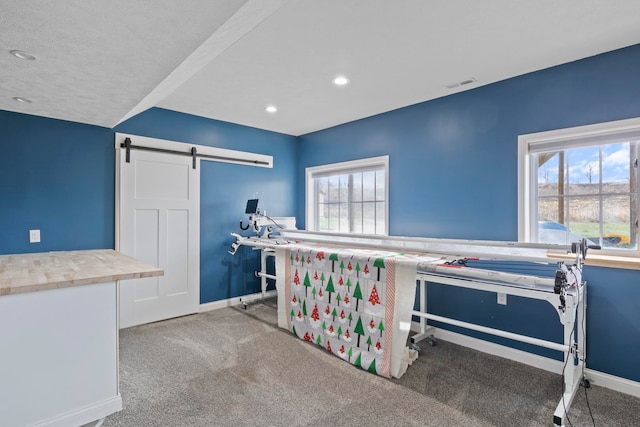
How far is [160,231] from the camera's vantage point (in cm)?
358

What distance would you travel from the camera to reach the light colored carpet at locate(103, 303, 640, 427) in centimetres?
193

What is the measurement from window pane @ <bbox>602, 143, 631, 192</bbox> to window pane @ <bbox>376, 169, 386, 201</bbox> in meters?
2.00

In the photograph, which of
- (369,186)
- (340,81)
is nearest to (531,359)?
(369,186)

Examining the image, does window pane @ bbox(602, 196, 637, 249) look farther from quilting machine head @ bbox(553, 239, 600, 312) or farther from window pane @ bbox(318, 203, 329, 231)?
window pane @ bbox(318, 203, 329, 231)

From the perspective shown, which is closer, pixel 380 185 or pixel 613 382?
pixel 613 382

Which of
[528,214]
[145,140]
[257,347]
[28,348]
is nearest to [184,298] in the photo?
[257,347]

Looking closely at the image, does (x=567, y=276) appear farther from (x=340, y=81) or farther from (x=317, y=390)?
(x=340, y=81)

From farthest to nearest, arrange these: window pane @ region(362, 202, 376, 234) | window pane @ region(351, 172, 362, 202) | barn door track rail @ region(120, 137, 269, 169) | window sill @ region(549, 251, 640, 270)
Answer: window pane @ region(351, 172, 362, 202) < window pane @ region(362, 202, 376, 234) < barn door track rail @ region(120, 137, 269, 169) < window sill @ region(549, 251, 640, 270)

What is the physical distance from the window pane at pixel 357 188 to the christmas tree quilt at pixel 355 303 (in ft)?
4.56

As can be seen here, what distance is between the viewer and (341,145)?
4.26 m

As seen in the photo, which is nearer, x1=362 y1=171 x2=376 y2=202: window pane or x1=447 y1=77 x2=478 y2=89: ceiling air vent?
x1=447 y1=77 x2=478 y2=89: ceiling air vent

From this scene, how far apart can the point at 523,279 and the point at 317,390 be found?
1.52 metres

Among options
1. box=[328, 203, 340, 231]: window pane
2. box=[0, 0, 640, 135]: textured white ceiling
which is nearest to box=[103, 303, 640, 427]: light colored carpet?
box=[328, 203, 340, 231]: window pane

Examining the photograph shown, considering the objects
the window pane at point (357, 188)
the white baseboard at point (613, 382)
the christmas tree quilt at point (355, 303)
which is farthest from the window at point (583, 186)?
the window pane at point (357, 188)
